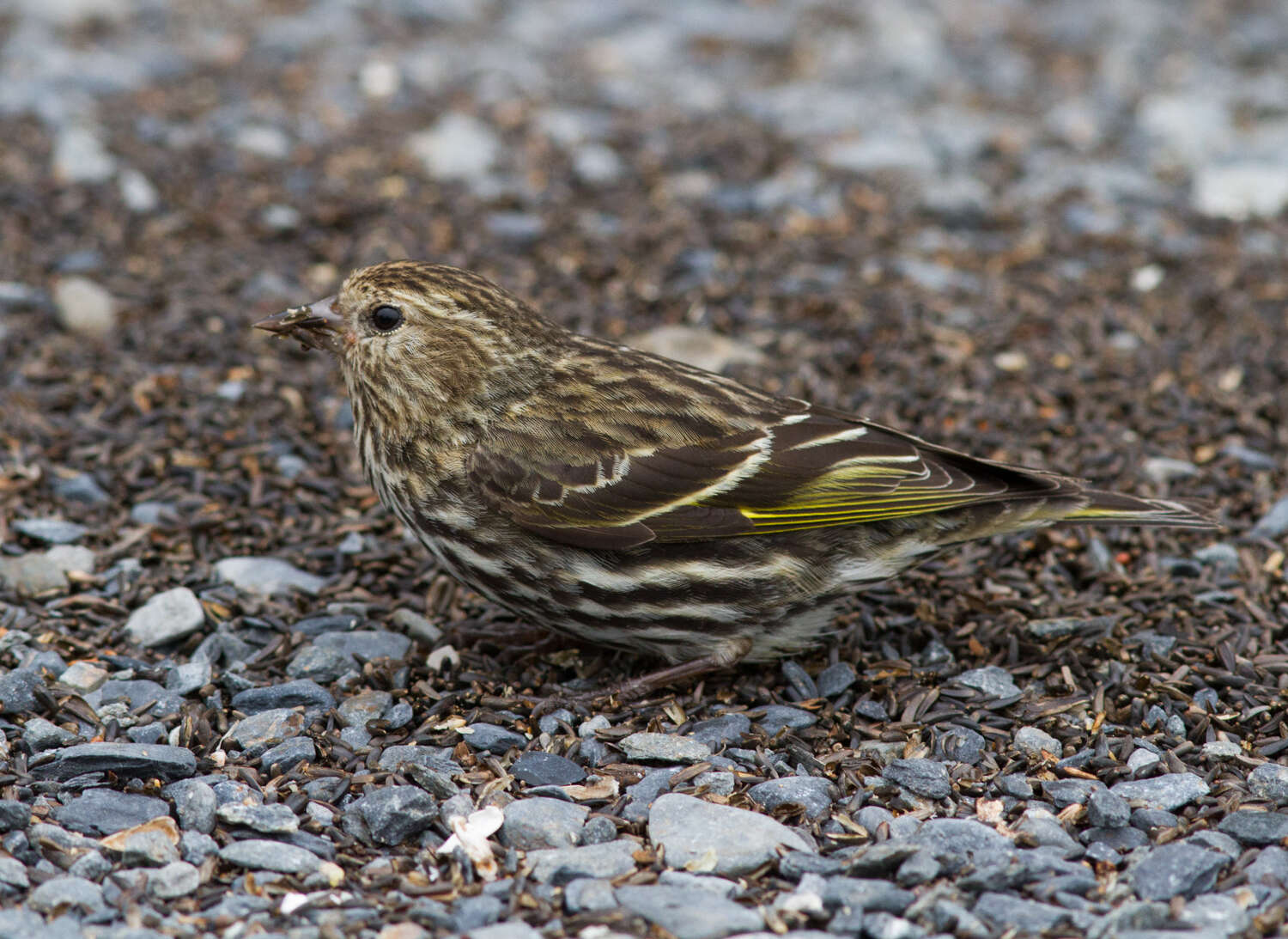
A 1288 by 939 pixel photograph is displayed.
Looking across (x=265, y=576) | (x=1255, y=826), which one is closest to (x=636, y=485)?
(x=265, y=576)

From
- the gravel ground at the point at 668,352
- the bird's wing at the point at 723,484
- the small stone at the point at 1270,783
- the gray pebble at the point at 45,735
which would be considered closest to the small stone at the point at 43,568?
the gravel ground at the point at 668,352

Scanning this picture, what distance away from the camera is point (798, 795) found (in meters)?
4.68

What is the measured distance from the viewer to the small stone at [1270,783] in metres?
4.64

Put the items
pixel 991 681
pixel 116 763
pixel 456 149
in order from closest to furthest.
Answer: pixel 116 763, pixel 991 681, pixel 456 149

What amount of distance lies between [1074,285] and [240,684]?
540 centimetres

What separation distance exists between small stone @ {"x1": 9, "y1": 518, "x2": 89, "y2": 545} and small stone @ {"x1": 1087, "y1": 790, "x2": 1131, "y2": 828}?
3996 mm

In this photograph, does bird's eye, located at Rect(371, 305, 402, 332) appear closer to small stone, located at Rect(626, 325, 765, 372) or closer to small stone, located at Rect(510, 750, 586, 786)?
small stone, located at Rect(510, 750, 586, 786)

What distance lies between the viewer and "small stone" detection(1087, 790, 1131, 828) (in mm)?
4516

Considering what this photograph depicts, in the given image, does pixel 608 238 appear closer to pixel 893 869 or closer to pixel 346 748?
pixel 346 748

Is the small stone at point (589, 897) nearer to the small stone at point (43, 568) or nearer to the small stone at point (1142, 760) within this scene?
the small stone at point (1142, 760)

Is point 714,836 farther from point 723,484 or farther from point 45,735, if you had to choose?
point 45,735

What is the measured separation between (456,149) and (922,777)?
6.42 metres

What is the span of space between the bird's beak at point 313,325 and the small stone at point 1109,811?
3091 mm

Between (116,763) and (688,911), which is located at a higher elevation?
(688,911)
